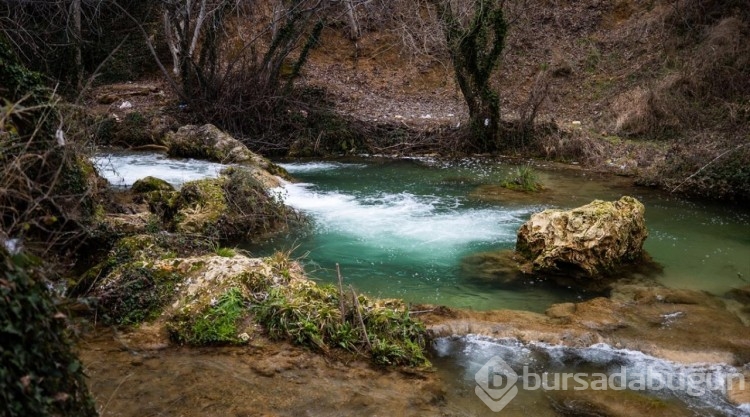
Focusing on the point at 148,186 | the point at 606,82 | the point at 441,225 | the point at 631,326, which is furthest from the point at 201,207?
the point at 606,82

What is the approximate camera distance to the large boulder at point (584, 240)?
7.14 meters

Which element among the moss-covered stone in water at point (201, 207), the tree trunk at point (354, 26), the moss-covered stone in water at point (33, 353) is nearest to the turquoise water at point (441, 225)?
the moss-covered stone in water at point (201, 207)

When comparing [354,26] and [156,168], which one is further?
[354,26]

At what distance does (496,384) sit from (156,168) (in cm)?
961

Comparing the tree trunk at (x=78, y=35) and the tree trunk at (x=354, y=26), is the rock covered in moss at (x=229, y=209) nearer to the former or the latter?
the tree trunk at (x=78, y=35)

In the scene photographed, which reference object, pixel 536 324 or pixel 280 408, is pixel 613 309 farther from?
pixel 280 408

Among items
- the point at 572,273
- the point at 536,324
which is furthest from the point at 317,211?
the point at 536,324

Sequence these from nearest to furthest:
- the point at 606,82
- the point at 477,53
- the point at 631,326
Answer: the point at 631,326, the point at 477,53, the point at 606,82

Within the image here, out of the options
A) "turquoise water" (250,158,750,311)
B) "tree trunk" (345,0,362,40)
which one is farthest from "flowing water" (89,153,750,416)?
"tree trunk" (345,0,362,40)

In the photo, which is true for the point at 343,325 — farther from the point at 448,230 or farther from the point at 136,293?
the point at 448,230

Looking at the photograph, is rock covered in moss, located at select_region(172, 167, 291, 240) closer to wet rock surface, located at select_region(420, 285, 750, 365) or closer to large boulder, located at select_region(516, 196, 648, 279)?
wet rock surface, located at select_region(420, 285, 750, 365)

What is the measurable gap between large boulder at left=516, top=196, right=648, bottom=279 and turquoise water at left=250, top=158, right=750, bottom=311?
0.46 meters

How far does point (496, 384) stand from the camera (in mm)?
4805

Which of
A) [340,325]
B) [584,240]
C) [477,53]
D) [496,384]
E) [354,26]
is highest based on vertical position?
[354,26]
